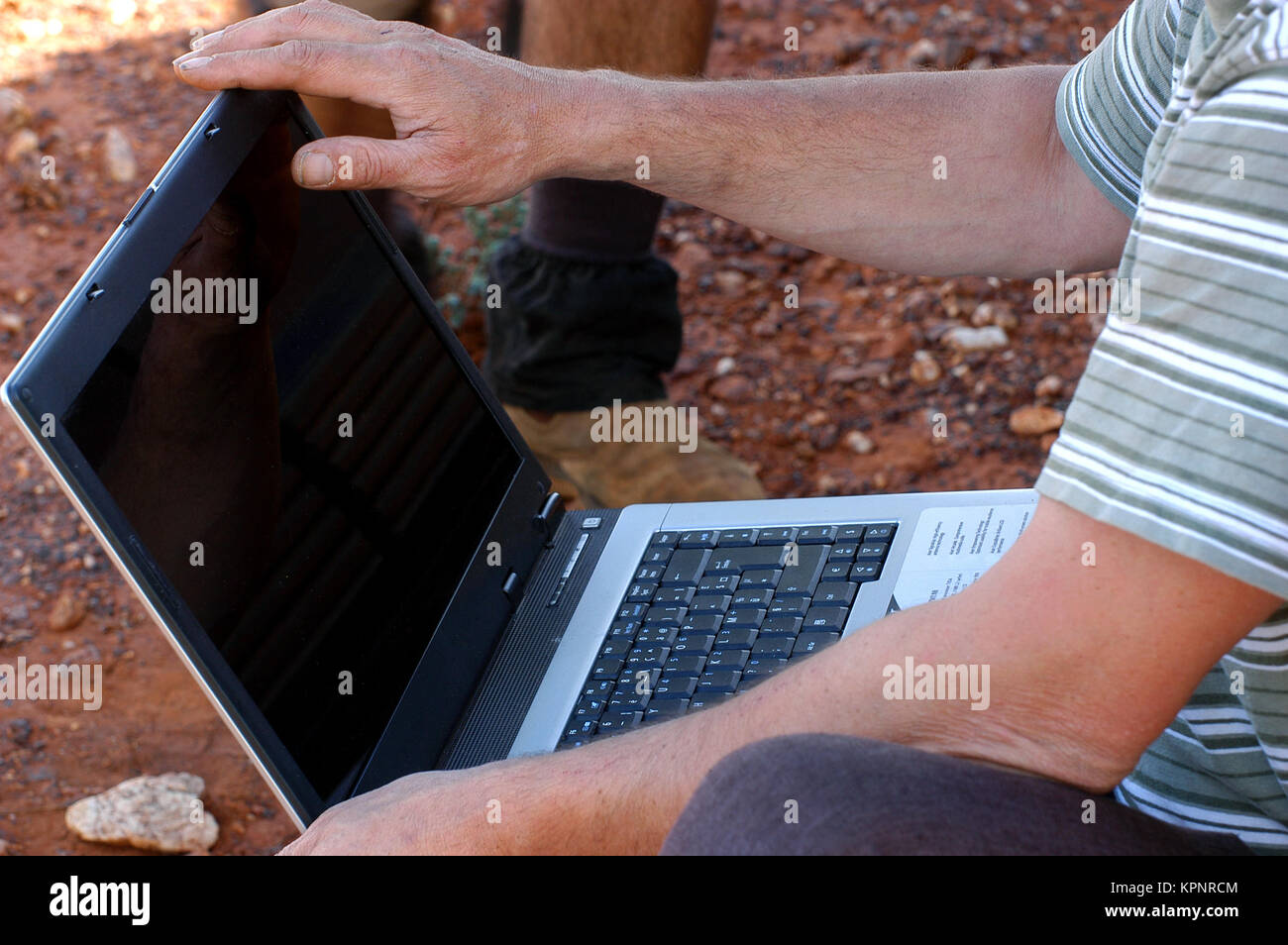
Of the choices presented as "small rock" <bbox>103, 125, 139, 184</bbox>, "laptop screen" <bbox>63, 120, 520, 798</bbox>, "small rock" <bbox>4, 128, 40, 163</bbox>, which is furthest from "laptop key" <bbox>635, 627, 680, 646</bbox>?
"small rock" <bbox>4, 128, 40, 163</bbox>

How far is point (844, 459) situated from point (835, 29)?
164cm

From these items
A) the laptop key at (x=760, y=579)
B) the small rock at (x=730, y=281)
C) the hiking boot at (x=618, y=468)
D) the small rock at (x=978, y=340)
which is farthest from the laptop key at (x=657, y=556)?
the small rock at (x=730, y=281)

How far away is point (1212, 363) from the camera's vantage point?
0.85 metres

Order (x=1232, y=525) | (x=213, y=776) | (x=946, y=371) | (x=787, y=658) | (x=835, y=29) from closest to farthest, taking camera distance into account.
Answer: (x=1232, y=525) → (x=787, y=658) → (x=213, y=776) → (x=946, y=371) → (x=835, y=29)

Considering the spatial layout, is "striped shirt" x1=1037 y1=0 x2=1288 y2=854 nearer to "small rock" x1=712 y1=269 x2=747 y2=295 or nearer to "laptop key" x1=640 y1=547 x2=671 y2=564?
"laptop key" x1=640 y1=547 x2=671 y2=564

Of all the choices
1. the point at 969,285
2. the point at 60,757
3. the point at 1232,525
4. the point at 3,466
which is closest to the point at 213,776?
the point at 60,757

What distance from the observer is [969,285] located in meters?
3.12

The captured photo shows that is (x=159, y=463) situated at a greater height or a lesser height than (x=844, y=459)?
greater

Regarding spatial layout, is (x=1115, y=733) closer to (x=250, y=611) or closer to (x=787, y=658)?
(x=787, y=658)

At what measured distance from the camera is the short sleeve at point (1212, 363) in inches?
32.7

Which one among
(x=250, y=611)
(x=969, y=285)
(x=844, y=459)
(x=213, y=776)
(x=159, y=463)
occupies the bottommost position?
(x=213, y=776)

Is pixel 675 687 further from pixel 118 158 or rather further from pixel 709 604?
pixel 118 158

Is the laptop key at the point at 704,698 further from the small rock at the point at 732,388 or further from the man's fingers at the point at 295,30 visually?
the small rock at the point at 732,388

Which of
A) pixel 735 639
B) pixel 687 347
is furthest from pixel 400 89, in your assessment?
pixel 687 347
